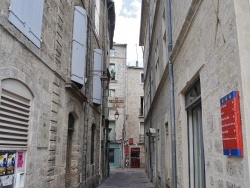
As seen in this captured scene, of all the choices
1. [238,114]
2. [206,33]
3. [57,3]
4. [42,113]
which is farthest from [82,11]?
[238,114]

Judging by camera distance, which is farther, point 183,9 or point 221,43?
point 183,9

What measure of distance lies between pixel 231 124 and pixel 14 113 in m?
3.33

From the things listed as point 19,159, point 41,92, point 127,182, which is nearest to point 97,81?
point 41,92

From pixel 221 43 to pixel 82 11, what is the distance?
6.49 m

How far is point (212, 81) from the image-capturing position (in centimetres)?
340

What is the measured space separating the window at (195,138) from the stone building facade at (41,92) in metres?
2.82

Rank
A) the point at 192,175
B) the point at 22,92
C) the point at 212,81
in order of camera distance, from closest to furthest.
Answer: the point at 212,81, the point at 22,92, the point at 192,175

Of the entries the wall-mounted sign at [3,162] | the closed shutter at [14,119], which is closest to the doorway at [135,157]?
the closed shutter at [14,119]

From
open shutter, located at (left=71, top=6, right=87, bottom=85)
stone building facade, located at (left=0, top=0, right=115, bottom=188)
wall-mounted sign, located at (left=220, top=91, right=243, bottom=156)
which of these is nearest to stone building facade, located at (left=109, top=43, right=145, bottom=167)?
stone building facade, located at (left=0, top=0, right=115, bottom=188)

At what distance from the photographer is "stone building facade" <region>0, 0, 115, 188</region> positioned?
4.30 metres

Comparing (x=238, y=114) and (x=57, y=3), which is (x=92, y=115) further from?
(x=238, y=114)

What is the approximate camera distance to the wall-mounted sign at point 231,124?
2457 mm

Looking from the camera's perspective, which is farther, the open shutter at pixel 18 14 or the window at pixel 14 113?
the open shutter at pixel 18 14

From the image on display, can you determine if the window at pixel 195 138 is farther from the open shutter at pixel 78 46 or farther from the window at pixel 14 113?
the open shutter at pixel 78 46
